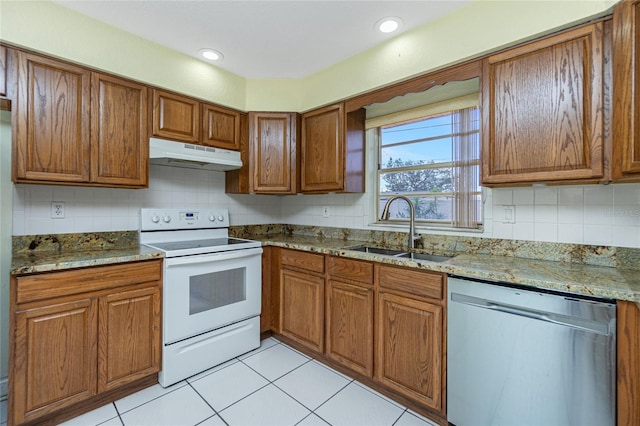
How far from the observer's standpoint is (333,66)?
2.45 m

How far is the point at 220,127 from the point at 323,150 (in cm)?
94

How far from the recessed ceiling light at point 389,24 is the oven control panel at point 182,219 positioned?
2034mm

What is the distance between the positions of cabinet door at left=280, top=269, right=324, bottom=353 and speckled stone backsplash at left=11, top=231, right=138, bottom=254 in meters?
1.28

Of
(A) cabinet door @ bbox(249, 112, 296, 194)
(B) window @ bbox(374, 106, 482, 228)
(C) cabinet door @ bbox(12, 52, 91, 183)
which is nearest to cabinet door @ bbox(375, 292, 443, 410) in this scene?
(B) window @ bbox(374, 106, 482, 228)

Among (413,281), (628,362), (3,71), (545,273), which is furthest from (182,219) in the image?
(628,362)

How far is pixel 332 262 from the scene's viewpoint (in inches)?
82.7

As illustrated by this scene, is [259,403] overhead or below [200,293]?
below

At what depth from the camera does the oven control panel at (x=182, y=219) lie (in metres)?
2.29

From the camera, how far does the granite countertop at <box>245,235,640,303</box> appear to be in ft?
3.73

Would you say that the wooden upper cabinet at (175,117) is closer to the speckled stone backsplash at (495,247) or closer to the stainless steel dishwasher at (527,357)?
the speckled stone backsplash at (495,247)

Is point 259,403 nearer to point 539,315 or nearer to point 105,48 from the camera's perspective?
point 539,315

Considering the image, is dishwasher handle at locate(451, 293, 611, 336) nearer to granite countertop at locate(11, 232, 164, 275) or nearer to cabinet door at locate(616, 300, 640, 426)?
cabinet door at locate(616, 300, 640, 426)

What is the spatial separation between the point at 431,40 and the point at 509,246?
56.0 inches

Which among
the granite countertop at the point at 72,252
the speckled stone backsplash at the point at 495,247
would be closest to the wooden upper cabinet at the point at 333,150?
the speckled stone backsplash at the point at 495,247
